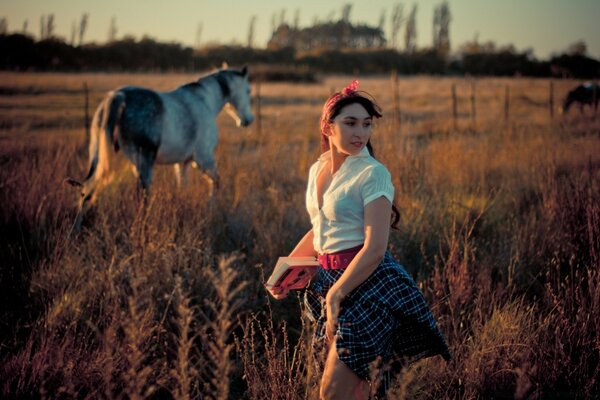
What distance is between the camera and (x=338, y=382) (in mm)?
1988

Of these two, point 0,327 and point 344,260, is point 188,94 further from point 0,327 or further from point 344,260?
point 344,260

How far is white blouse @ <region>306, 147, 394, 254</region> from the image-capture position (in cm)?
204

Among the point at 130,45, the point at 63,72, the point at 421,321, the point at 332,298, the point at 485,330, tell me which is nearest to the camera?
the point at 332,298

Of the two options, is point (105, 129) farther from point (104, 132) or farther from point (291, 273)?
point (291, 273)

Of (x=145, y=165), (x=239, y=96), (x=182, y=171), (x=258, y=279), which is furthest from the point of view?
(x=239, y=96)

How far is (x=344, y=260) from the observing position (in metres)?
2.14

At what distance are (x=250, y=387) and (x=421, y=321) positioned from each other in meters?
0.91

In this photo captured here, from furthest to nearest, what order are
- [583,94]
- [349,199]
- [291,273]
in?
[583,94] → [291,273] → [349,199]

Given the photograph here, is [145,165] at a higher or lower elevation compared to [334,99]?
lower

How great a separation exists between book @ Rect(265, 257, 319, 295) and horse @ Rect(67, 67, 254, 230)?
2.86 meters

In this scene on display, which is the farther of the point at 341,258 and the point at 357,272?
the point at 341,258

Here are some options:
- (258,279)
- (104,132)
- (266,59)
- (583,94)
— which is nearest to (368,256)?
(258,279)

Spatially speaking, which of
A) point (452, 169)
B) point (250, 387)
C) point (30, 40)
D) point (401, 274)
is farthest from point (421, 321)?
point (30, 40)

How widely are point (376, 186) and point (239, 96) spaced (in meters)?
6.08
